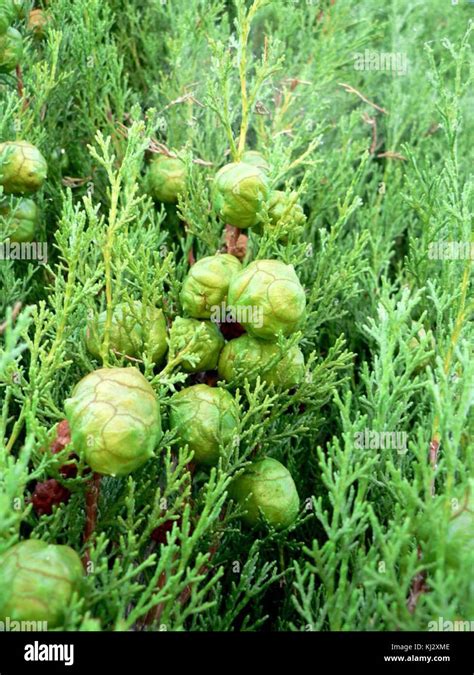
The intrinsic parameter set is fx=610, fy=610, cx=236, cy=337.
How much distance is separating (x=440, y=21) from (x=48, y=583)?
485cm

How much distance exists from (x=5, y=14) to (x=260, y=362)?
5.76 ft

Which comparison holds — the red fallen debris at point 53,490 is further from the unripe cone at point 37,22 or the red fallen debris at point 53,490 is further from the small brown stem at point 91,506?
the unripe cone at point 37,22

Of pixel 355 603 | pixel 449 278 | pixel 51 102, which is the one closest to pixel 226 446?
pixel 355 603

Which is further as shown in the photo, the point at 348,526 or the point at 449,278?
the point at 449,278

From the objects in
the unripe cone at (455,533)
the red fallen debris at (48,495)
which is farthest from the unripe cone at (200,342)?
the unripe cone at (455,533)

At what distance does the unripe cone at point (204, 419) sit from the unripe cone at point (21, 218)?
105cm

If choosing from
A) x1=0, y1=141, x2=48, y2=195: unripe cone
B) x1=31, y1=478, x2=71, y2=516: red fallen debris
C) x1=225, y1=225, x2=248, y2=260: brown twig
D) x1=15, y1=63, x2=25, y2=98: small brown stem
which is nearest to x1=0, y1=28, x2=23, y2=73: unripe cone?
x1=15, y1=63, x2=25, y2=98: small brown stem

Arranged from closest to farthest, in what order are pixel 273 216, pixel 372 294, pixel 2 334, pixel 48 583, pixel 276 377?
pixel 48 583 < pixel 276 377 < pixel 273 216 < pixel 2 334 < pixel 372 294

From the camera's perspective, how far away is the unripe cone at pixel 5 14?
240 cm

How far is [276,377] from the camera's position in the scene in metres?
1.95

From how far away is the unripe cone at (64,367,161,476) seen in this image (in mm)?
1507

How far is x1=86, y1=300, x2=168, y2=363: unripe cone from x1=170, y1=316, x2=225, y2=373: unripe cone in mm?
66
